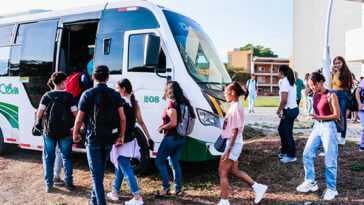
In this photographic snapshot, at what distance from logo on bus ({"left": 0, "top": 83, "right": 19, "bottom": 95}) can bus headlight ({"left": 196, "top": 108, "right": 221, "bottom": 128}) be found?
4.29m

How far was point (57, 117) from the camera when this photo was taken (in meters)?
4.73

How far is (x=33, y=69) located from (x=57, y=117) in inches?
92.4

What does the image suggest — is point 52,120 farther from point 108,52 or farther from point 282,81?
point 282,81

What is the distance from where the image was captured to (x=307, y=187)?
4672 mm

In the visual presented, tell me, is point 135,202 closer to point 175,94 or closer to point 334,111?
point 175,94

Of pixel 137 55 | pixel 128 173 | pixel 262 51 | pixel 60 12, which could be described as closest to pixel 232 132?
pixel 128 173

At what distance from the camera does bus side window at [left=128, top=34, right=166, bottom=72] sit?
5246 mm

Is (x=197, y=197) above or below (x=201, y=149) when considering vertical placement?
below

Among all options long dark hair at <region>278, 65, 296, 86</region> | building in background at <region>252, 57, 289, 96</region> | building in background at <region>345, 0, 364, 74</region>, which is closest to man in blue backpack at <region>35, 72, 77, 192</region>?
long dark hair at <region>278, 65, 296, 86</region>

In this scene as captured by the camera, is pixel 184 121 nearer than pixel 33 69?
Yes

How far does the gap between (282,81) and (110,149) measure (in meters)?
3.76

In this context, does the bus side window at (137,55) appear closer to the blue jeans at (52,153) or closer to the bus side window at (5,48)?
the blue jeans at (52,153)

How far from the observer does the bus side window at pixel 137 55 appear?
5.25 metres

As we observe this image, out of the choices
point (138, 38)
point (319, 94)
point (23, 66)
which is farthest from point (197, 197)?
point (23, 66)
